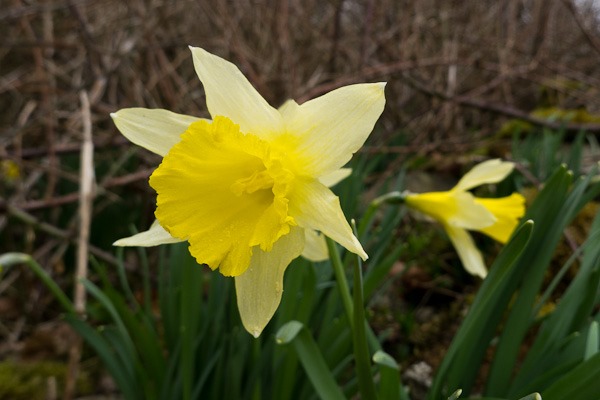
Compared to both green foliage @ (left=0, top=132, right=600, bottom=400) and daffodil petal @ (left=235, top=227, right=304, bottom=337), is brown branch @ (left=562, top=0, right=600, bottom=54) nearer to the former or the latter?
green foliage @ (left=0, top=132, right=600, bottom=400)

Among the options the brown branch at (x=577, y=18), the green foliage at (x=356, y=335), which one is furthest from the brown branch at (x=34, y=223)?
the brown branch at (x=577, y=18)

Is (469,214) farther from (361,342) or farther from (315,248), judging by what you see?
(361,342)

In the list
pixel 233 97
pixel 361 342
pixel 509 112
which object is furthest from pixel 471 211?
pixel 509 112

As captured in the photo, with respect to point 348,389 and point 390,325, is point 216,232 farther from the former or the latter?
point 390,325

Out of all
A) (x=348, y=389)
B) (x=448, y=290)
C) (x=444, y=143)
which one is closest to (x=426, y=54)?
(x=444, y=143)

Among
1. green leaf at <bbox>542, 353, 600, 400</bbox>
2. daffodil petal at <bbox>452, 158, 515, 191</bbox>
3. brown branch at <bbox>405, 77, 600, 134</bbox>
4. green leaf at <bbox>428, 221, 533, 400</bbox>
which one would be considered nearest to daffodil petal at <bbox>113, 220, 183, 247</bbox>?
green leaf at <bbox>428, 221, 533, 400</bbox>
